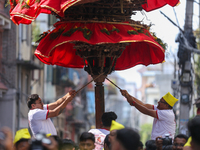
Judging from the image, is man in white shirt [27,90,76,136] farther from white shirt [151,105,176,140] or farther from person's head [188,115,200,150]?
person's head [188,115,200,150]

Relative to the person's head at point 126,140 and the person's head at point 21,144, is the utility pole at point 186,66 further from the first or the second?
the person's head at point 126,140

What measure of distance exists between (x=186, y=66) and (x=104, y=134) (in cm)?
745

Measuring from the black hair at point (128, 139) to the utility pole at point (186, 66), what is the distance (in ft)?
31.3

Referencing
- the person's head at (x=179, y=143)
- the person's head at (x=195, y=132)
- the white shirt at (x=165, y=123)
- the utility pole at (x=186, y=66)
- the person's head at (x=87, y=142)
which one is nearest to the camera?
the person's head at (x=195, y=132)

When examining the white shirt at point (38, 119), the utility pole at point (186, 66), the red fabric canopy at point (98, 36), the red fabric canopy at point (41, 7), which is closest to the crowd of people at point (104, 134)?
the white shirt at point (38, 119)

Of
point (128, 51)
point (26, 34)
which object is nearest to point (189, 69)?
point (128, 51)

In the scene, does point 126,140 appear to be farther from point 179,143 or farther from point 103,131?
point 103,131

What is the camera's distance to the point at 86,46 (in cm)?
711

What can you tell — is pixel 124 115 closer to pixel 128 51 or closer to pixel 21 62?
pixel 21 62

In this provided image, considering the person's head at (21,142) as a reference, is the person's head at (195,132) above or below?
above

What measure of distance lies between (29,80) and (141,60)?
15.2 metres

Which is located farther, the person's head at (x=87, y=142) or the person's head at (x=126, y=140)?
the person's head at (x=87, y=142)

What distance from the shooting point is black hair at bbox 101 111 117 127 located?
6.92 m

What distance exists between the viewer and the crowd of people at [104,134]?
4.03 m
